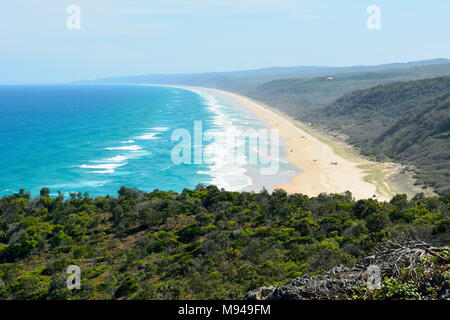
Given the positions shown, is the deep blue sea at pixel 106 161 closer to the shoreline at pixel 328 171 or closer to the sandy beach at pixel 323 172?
the sandy beach at pixel 323 172

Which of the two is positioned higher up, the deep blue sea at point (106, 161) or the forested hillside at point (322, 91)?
the forested hillside at point (322, 91)

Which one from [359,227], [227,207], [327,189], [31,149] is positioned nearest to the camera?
[359,227]

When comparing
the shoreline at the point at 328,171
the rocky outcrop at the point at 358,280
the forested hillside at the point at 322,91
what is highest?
the forested hillside at the point at 322,91

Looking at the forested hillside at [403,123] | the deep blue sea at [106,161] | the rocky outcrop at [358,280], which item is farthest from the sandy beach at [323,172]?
the rocky outcrop at [358,280]


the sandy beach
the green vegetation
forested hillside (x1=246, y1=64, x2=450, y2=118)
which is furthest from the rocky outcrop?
forested hillside (x1=246, y1=64, x2=450, y2=118)
